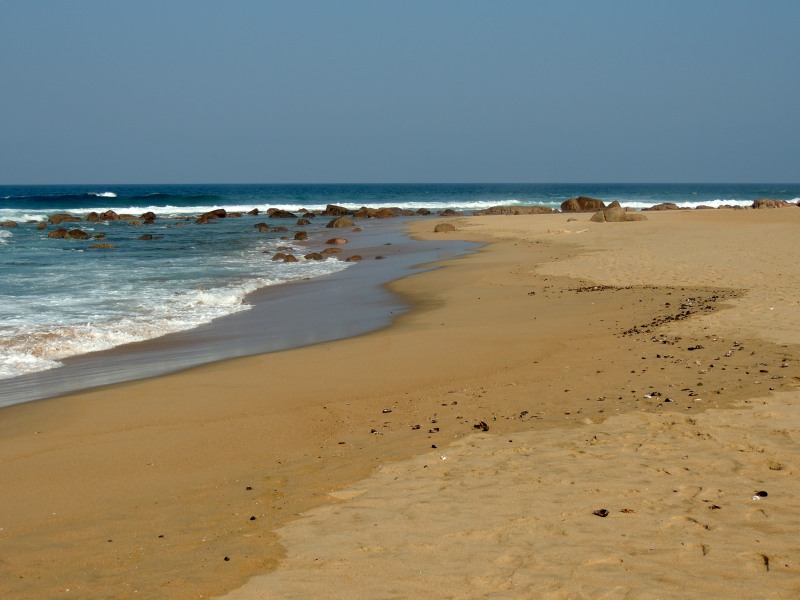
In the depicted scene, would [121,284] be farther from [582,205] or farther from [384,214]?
[582,205]

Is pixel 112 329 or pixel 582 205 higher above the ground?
pixel 582 205

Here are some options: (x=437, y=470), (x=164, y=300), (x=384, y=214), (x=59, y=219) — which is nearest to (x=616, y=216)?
(x=164, y=300)

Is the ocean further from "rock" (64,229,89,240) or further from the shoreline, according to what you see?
"rock" (64,229,89,240)

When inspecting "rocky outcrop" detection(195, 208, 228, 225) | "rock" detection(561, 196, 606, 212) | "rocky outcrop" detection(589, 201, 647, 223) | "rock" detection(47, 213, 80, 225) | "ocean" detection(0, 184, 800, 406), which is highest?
"rock" detection(561, 196, 606, 212)

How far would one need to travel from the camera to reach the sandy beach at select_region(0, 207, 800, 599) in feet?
13.2

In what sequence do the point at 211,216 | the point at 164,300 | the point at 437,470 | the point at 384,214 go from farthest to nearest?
the point at 211,216 → the point at 384,214 → the point at 164,300 → the point at 437,470

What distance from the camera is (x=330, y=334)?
11.9m

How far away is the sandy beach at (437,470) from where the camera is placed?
13.2 feet

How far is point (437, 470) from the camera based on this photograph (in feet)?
18.2

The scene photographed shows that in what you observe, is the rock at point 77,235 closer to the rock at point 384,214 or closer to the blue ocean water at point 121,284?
the blue ocean water at point 121,284

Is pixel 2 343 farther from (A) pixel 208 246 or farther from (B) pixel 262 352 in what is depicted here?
(A) pixel 208 246

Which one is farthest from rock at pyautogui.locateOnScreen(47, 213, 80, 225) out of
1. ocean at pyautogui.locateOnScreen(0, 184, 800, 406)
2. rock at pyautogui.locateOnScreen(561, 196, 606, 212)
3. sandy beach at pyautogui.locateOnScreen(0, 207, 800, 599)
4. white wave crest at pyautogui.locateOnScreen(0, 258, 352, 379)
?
sandy beach at pyautogui.locateOnScreen(0, 207, 800, 599)

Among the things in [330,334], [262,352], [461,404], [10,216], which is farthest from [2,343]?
[10,216]

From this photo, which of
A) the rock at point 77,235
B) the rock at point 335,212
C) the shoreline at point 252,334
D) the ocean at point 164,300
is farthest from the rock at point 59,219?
the shoreline at point 252,334
